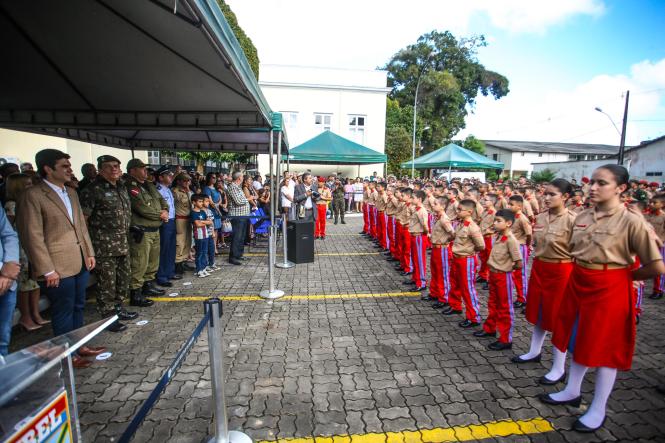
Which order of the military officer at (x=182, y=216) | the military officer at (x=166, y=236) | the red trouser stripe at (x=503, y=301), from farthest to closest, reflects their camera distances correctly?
the military officer at (x=182, y=216) → the military officer at (x=166, y=236) → the red trouser stripe at (x=503, y=301)

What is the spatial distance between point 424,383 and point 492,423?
2.19 feet

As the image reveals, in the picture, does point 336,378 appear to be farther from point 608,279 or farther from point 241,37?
point 241,37

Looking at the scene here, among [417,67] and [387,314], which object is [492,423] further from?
[417,67]

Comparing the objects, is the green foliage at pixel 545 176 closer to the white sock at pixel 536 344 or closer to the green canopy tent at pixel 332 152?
the green canopy tent at pixel 332 152

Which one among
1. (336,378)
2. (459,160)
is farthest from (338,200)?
(336,378)

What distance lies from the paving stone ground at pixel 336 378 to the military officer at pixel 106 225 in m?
0.51

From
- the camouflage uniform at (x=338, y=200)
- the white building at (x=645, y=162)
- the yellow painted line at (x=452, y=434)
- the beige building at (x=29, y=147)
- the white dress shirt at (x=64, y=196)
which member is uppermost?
the white building at (x=645, y=162)

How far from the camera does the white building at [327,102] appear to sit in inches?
898

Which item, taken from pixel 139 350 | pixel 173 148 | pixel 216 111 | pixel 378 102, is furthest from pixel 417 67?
pixel 139 350

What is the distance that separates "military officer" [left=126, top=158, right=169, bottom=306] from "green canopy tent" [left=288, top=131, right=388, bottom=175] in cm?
851

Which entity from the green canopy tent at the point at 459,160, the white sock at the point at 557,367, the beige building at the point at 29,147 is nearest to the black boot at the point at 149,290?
the white sock at the point at 557,367

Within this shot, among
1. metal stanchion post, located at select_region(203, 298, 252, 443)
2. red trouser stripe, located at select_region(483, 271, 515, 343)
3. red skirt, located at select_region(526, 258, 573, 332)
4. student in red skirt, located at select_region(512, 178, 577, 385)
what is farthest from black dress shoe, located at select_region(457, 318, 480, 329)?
metal stanchion post, located at select_region(203, 298, 252, 443)

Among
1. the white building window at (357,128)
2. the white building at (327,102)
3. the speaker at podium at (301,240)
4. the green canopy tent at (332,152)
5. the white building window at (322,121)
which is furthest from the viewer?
the white building window at (357,128)

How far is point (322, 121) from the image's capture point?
2341cm
